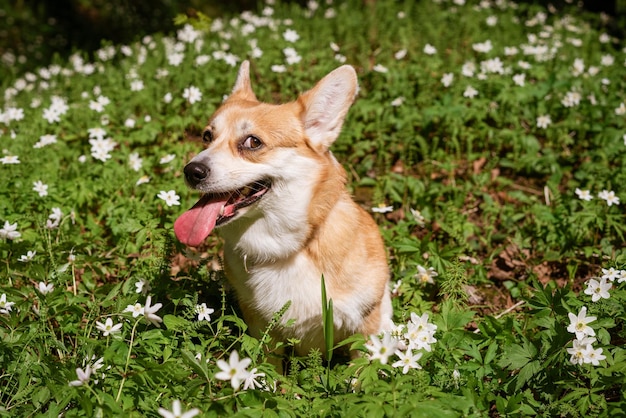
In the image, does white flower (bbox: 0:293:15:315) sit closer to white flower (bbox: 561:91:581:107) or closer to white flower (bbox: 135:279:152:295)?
white flower (bbox: 135:279:152:295)

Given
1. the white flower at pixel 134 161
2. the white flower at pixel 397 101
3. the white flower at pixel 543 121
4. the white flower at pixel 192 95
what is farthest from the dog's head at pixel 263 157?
the white flower at pixel 543 121

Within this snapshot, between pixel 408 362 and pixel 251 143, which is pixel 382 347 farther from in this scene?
pixel 251 143

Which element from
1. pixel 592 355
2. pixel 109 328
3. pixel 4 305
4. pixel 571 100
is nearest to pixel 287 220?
pixel 109 328

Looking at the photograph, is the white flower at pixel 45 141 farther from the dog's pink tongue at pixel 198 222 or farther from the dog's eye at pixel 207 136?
the dog's pink tongue at pixel 198 222

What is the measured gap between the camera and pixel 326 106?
10.9 ft

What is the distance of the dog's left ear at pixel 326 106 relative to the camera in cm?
325

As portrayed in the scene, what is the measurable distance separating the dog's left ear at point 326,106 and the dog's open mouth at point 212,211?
0.49m

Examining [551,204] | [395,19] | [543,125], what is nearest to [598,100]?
[543,125]

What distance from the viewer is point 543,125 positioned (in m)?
4.95

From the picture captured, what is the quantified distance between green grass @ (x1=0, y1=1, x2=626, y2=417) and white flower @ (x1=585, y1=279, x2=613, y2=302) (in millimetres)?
54

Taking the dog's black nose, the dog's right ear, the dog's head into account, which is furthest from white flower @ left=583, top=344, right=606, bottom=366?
the dog's right ear

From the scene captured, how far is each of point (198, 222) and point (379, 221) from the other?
2.02 metres

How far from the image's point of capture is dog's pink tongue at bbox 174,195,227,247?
2.97 metres

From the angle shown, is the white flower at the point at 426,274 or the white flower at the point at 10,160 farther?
the white flower at the point at 10,160
